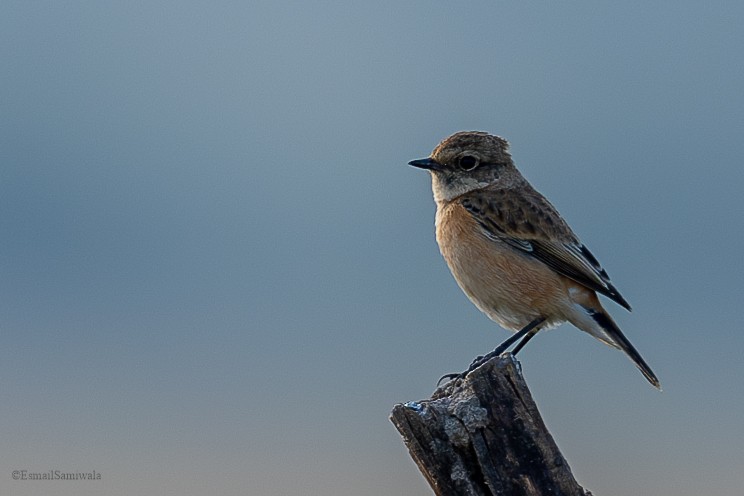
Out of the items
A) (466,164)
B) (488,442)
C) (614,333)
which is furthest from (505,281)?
(488,442)

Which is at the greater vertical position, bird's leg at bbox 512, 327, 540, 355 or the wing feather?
the wing feather

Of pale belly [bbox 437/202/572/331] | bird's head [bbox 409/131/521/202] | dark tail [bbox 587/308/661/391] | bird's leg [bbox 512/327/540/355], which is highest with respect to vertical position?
bird's head [bbox 409/131/521/202]

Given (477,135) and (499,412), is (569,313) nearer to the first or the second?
(477,135)

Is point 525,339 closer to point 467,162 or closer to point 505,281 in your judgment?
point 505,281

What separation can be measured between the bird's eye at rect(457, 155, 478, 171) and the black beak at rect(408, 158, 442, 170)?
0.55 ft

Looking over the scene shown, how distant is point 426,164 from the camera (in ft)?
25.2

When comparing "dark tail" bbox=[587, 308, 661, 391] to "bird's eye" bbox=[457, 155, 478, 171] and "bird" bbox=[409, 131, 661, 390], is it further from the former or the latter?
"bird's eye" bbox=[457, 155, 478, 171]

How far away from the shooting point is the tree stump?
3855 millimetres

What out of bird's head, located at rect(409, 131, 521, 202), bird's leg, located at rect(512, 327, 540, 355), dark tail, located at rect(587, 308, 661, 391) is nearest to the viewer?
dark tail, located at rect(587, 308, 661, 391)

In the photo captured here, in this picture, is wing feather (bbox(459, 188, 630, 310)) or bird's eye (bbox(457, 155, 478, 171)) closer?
wing feather (bbox(459, 188, 630, 310))

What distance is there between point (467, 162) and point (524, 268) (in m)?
1.30

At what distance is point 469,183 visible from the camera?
759cm

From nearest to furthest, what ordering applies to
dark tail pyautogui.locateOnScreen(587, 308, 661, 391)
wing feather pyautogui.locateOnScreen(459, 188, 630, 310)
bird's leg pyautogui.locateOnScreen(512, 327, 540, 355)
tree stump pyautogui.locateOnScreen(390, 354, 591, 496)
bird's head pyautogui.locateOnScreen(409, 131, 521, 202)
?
1. tree stump pyautogui.locateOnScreen(390, 354, 591, 496)
2. dark tail pyautogui.locateOnScreen(587, 308, 661, 391)
3. wing feather pyautogui.locateOnScreen(459, 188, 630, 310)
4. bird's leg pyautogui.locateOnScreen(512, 327, 540, 355)
5. bird's head pyautogui.locateOnScreen(409, 131, 521, 202)

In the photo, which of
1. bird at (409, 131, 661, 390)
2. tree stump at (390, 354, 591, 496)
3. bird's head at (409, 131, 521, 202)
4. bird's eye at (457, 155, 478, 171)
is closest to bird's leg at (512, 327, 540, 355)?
bird at (409, 131, 661, 390)
